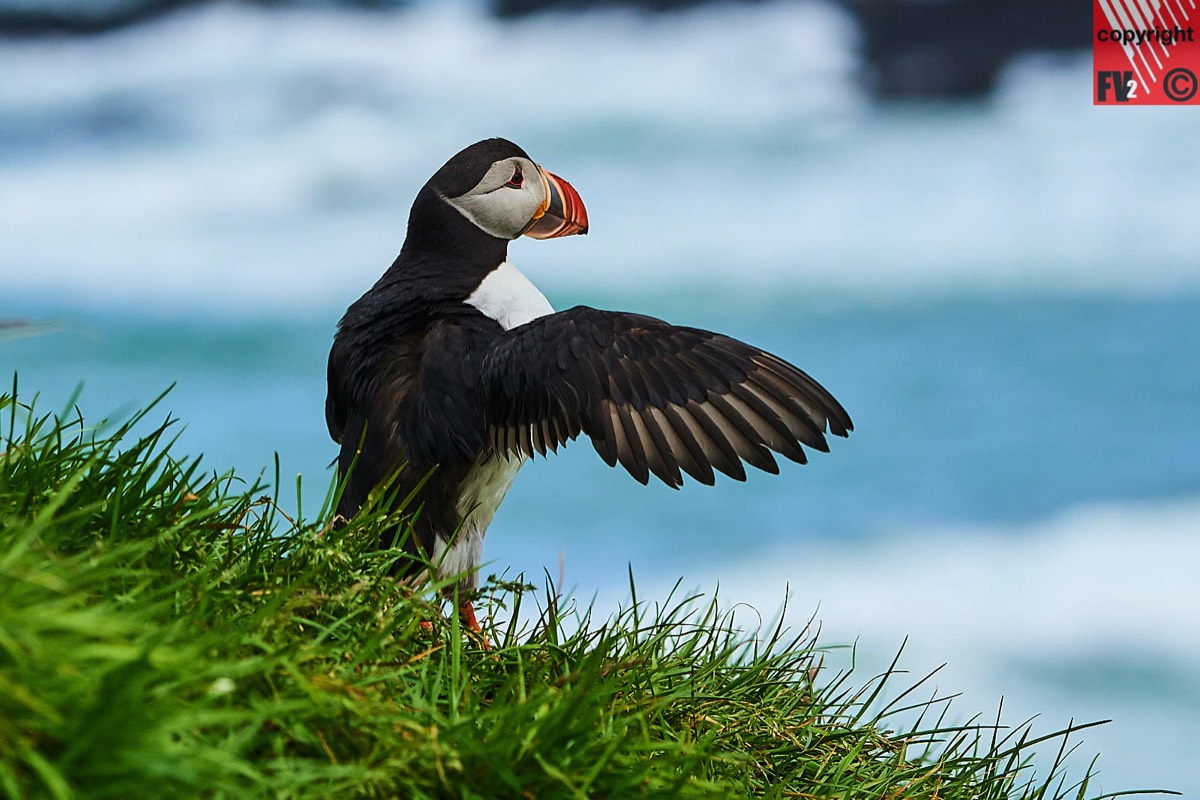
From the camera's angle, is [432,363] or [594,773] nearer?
[594,773]

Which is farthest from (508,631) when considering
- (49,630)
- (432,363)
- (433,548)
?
(49,630)

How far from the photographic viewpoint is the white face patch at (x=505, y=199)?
3.66 meters

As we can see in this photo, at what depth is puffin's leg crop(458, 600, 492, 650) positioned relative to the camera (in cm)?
267

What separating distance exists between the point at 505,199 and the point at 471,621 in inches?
52.5

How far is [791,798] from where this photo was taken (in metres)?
2.65

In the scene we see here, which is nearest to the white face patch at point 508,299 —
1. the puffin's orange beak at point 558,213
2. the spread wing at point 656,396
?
the puffin's orange beak at point 558,213

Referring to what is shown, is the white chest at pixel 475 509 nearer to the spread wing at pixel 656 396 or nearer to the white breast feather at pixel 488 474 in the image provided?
the white breast feather at pixel 488 474

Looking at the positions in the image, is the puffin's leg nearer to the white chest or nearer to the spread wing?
the white chest

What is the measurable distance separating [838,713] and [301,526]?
1.41 m

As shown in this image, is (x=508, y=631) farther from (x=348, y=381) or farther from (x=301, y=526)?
(x=348, y=381)

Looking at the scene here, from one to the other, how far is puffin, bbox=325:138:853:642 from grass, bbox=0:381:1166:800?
0.22 meters

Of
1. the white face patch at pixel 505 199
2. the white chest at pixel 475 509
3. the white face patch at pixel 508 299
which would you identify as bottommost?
the white chest at pixel 475 509

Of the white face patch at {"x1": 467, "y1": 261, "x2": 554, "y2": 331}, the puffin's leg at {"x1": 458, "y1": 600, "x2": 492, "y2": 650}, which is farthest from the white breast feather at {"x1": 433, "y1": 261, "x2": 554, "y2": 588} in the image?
the puffin's leg at {"x1": 458, "y1": 600, "x2": 492, "y2": 650}

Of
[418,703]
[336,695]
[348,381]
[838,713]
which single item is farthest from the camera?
Result: [348,381]
